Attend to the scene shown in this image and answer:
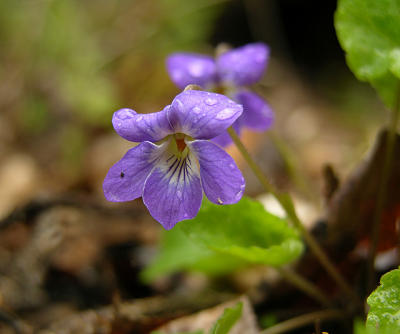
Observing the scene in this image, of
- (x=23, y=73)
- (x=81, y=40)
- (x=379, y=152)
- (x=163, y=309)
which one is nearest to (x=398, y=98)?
(x=379, y=152)

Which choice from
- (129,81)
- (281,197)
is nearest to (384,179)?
(281,197)

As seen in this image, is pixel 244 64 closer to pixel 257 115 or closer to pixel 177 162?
pixel 257 115

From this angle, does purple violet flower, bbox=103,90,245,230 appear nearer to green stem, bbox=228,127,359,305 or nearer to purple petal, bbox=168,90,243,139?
purple petal, bbox=168,90,243,139

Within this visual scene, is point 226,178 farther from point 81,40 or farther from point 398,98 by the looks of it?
point 81,40

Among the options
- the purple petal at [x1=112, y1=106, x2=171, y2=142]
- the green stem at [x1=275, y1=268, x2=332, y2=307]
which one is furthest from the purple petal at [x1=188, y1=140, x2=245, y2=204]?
the green stem at [x1=275, y1=268, x2=332, y2=307]

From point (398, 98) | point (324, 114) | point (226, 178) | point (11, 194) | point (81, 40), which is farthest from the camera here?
point (81, 40)

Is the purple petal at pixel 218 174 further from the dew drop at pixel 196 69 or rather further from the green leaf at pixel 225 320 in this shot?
the dew drop at pixel 196 69
